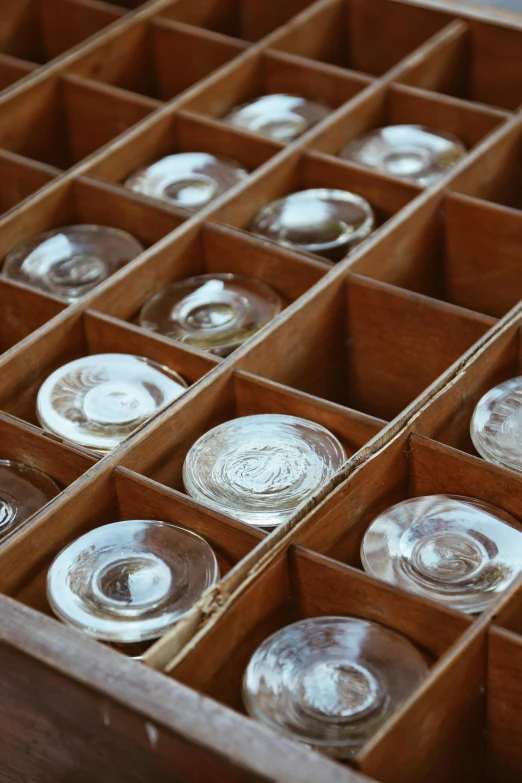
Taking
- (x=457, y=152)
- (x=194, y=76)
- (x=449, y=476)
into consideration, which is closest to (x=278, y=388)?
(x=449, y=476)

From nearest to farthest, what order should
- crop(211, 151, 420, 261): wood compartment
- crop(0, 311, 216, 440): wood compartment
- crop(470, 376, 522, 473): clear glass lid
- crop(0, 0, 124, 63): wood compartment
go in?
crop(470, 376, 522, 473): clear glass lid < crop(0, 311, 216, 440): wood compartment < crop(211, 151, 420, 261): wood compartment < crop(0, 0, 124, 63): wood compartment

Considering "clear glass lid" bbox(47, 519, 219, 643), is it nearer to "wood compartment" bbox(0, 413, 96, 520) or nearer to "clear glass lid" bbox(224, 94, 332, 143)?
"wood compartment" bbox(0, 413, 96, 520)

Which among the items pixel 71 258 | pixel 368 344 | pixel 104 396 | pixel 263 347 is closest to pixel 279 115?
pixel 71 258

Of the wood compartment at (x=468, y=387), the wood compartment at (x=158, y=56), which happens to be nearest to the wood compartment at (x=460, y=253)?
the wood compartment at (x=468, y=387)

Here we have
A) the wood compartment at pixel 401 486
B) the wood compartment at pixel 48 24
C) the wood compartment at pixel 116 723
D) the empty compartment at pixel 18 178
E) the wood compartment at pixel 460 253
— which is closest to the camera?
the wood compartment at pixel 116 723

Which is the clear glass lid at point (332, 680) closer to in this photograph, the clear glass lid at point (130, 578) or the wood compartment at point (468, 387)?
the clear glass lid at point (130, 578)

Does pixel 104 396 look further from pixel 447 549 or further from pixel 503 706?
pixel 503 706

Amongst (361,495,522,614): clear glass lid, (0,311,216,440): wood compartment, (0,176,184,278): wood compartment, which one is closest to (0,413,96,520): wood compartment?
(0,311,216,440): wood compartment
